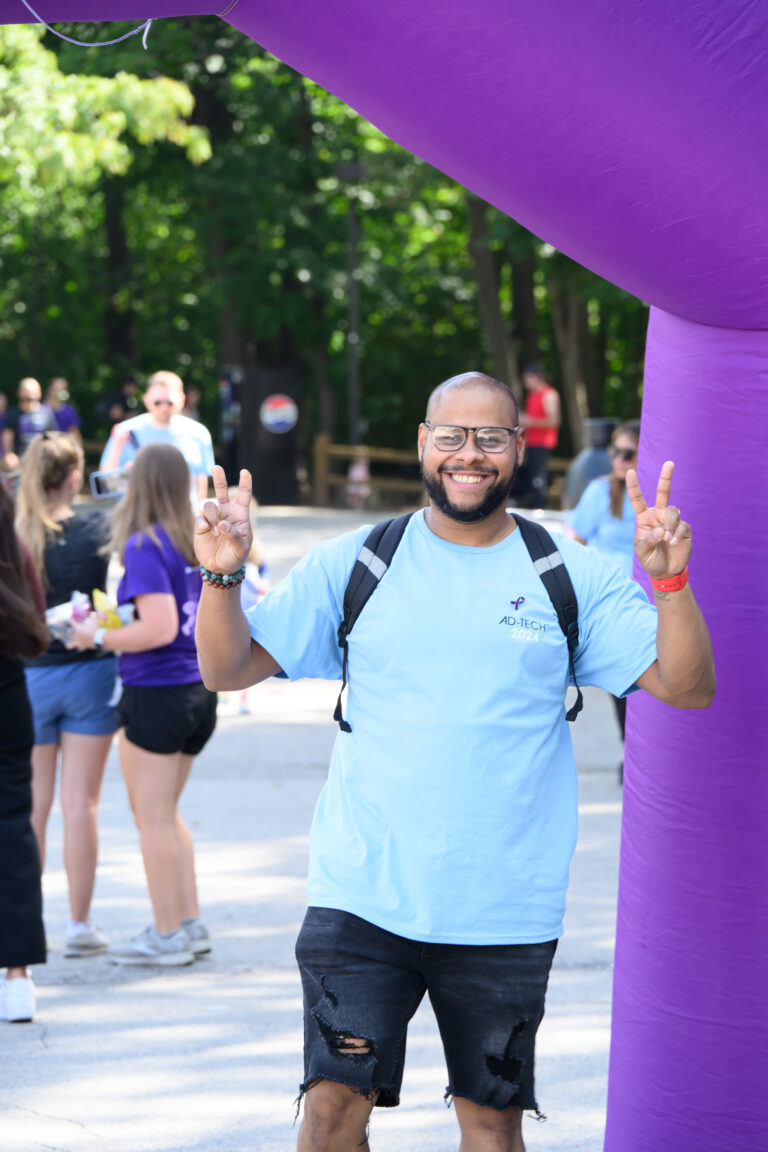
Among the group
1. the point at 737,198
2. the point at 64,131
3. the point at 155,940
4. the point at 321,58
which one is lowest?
the point at 155,940

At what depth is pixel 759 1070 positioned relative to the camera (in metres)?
3.54

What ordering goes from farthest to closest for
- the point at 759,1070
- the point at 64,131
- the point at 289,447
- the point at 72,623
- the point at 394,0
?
the point at 289,447
the point at 64,131
the point at 72,623
the point at 759,1070
the point at 394,0

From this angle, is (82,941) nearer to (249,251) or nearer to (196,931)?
(196,931)

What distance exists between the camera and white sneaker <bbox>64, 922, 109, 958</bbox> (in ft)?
19.2

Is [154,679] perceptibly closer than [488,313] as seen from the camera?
Yes

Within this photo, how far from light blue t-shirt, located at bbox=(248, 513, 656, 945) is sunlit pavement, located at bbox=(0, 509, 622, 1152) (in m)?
1.45

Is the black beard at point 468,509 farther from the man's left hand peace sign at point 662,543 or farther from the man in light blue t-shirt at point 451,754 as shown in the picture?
the man's left hand peace sign at point 662,543

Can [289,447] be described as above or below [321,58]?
below

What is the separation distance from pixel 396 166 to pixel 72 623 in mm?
21639

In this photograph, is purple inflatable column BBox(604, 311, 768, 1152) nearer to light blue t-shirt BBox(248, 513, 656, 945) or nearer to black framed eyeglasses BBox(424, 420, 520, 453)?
light blue t-shirt BBox(248, 513, 656, 945)

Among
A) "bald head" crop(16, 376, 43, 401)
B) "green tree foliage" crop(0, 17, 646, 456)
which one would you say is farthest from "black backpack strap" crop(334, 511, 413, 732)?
"bald head" crop(16, 376, 43, 401)

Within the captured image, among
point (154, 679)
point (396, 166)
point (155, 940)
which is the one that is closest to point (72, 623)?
point (154, 679)

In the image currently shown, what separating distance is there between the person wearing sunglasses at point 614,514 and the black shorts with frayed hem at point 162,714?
8.66 feet

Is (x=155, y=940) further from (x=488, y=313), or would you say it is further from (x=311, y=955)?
(x=488, y=313)
